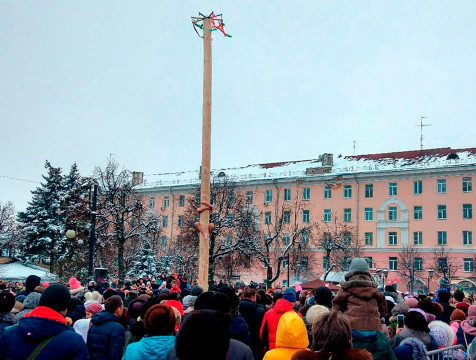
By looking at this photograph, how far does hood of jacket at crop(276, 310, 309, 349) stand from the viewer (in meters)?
5.77

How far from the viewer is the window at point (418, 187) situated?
57.8 meters

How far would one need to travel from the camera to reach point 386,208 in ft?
194

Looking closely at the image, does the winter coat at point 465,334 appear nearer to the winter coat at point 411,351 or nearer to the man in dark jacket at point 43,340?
the winter coat at point 411,351

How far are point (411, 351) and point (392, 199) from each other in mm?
54774

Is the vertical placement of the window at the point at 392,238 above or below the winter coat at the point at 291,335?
above

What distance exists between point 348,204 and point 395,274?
895 cm

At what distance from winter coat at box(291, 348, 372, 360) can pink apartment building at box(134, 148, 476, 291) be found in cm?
4930

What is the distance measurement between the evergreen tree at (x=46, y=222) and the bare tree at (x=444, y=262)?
3397 cm

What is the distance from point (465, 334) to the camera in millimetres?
7902

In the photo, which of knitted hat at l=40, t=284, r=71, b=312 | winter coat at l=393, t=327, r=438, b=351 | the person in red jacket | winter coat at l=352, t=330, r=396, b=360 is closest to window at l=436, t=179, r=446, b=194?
the person in red jacket

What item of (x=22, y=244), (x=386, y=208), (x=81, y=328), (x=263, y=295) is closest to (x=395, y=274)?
(x=386, y=208)

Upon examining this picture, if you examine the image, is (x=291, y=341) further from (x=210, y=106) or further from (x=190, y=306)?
(x=210, y=106)

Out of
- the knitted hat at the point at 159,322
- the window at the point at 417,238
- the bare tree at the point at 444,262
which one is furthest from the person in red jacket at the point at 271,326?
the window at the point at 417,238

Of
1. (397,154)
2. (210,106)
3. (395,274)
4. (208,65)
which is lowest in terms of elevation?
(395,274)
